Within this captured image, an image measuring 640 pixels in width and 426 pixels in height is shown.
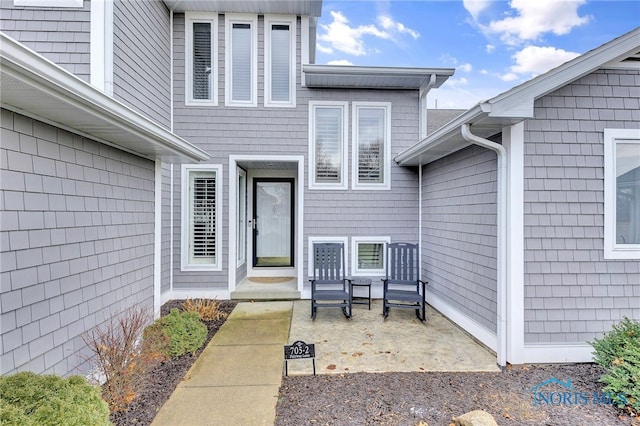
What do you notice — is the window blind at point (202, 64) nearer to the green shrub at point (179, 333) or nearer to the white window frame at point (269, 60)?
the white window frame at point (269, 60)

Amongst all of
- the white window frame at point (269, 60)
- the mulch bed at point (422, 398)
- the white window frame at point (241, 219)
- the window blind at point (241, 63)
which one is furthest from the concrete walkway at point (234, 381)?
the window blind at point (241, 63)

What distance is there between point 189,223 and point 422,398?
15.8ft

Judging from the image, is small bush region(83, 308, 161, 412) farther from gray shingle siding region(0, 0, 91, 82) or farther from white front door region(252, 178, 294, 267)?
white front door region(252, 178, 294, 267)

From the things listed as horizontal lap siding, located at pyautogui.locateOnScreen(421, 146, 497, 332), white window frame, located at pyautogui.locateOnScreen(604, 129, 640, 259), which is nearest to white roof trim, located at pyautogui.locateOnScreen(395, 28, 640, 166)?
horizontal lap siding, located at pyautogui.locateOnScreen(421, 146, 497, 332)

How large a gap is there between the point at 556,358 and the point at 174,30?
7.63 metres

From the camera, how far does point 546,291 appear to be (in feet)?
10.7

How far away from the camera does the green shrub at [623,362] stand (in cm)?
241

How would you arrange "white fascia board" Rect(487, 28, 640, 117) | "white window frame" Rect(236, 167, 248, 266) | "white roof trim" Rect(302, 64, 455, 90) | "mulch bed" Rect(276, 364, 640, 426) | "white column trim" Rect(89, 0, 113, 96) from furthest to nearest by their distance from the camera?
"white window frame" Rect(236, 167, 248, 266) → "white roof trim" Rect(302, 64, 455, 90) → "white column trim" Rect(89, 0, 113, 96) → "white fascia board" Rect(487, 28, 640, 117) → "mulch bed" Rect(276, 364, 640, 426)

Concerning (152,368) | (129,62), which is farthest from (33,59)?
(129,62)

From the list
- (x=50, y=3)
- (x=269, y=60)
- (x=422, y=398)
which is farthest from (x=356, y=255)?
(x=50, y=3)

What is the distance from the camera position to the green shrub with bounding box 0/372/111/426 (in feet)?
5.01

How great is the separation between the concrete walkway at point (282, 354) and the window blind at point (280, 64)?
4.01 meters

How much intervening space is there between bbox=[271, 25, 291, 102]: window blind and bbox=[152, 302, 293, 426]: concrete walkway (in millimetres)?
4175

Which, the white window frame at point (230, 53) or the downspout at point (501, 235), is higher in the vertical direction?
the white window frame at point (230, 53)
